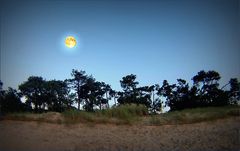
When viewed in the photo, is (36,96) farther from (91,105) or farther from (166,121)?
(166,121)

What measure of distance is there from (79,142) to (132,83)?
19014 millimetres

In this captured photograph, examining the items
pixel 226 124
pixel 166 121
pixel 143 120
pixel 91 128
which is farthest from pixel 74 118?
pixel 226 124

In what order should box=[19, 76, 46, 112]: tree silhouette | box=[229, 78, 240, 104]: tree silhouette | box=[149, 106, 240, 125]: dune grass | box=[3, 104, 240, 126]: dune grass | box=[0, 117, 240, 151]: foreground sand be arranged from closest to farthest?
box=[0, 117, 240, 151]: foreground sand < box=[3, 104, 240, 126]: dune grass < box=[149, 106, 240, 125]: dune grass < box=[19, 76, 46, 112]: tree silhouette < box=[229, 78, 240, 104]: tree silhouette

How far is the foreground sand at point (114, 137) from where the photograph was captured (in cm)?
563

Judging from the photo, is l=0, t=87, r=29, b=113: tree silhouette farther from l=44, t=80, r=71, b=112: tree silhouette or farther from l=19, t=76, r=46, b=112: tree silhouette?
l=44, t=80, r=71, b=112: tree silhouette

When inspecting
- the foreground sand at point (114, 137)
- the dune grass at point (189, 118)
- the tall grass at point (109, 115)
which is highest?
the tall grass at point (109, 115)

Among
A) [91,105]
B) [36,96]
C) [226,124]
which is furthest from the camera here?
[91,105]

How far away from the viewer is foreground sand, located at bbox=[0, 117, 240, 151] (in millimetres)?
5629

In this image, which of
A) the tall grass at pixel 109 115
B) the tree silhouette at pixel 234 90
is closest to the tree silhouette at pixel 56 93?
the tall grass at pixel 109 115

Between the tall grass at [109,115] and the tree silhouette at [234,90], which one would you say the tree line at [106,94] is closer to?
the tree silhouette at [234,90]

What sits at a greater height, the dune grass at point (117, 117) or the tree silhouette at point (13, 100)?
the tree silhouette at point (13, 100)

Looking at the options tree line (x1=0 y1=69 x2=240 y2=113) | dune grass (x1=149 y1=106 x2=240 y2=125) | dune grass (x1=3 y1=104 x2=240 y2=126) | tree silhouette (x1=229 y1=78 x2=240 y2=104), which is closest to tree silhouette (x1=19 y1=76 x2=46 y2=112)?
tree line (x1=0 y1=69 x2=240 y2=113)

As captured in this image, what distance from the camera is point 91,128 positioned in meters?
6.75

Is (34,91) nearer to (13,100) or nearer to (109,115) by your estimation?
(13,100)
